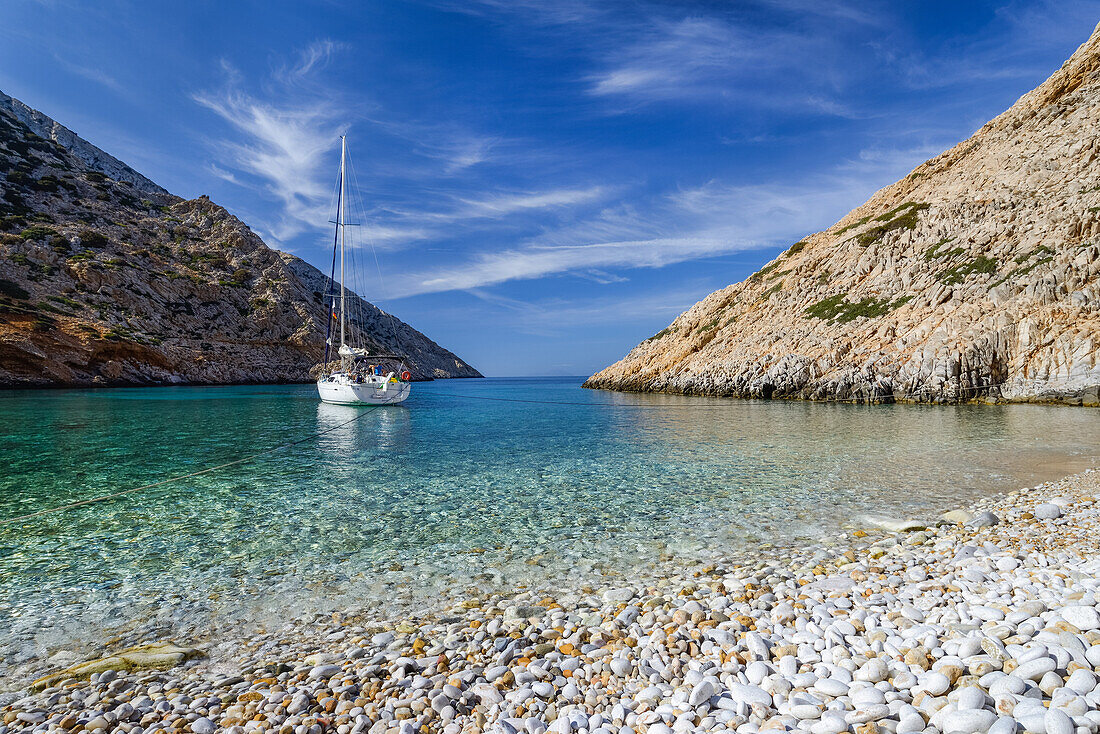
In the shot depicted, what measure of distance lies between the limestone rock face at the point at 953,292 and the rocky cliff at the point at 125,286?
73835 mm

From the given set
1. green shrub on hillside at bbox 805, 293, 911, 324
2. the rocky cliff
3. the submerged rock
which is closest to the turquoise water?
the submerged rock

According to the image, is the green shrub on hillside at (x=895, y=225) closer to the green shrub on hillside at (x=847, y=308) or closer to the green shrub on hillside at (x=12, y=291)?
the green shrub on hillside at (x=847, y=308)

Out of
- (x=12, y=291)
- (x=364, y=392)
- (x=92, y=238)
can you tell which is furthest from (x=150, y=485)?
(x=92, y=238)

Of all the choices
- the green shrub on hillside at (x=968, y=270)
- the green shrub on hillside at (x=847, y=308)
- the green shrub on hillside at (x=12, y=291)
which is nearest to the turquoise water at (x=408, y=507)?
the green shrub on hillside at (x=968, y=270)

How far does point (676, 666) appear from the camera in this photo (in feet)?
→ 14.8

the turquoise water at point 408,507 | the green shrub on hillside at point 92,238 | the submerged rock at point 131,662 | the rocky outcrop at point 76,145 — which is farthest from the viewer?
the rocky outcrop at point 76,145

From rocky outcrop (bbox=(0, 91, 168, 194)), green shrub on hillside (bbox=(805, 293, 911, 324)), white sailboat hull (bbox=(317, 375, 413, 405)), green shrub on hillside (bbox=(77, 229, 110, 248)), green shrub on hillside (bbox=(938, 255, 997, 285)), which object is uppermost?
rocky outcrop (bbox=(0, 91, 168, 194))

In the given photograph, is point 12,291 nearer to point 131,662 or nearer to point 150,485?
point 150,485

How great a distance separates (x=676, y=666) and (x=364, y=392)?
41120mm

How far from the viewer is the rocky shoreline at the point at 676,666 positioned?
11.9 feet

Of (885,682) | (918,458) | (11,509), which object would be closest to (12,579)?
(11,509)

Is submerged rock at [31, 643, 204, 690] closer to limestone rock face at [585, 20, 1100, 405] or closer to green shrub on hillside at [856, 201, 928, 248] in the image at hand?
limestone rock face at [585, 20, 1100, 405]

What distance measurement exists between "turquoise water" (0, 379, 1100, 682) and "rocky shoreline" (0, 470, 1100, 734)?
1104 mm

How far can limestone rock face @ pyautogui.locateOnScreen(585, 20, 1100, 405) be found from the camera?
37.8 m
